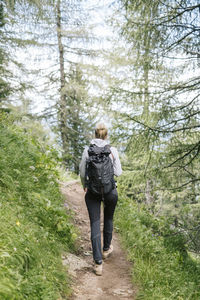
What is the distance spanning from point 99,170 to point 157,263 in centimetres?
189

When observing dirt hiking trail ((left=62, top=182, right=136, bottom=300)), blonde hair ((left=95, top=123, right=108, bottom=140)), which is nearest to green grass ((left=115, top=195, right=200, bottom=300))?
dirt hiking trail ((left=62, top=182, right=136, bottom=300))

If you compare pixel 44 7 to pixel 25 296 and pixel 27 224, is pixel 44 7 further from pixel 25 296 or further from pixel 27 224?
pixel 25 296

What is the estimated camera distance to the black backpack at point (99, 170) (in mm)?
3910

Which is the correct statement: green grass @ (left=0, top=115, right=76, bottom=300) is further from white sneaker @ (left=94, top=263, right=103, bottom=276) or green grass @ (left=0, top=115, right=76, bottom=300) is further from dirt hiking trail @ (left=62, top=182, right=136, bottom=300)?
white sneaker @ (left=94, top=263, right=103, bottom=276)

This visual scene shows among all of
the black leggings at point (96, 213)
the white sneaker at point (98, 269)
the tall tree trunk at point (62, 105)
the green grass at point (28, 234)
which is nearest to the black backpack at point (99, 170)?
the black leggings at point (96, 213)

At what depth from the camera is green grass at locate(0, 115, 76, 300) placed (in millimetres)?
2586

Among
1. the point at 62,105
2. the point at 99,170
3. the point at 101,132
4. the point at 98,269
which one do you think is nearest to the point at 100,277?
the point at 98,269

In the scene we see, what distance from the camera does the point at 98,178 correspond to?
3904mm

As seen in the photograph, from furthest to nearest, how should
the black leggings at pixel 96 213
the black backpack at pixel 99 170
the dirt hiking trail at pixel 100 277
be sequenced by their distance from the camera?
the black leggings at pixel 96 213, the black backpack at pixel 99 170, the dirt hiking trail at pixel 100 277

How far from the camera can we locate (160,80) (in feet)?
20.3

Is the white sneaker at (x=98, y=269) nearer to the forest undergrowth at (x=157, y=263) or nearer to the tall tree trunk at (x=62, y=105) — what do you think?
the forest undergrowth at (x=157, y=263)

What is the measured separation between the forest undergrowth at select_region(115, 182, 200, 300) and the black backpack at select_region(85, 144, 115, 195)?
1.40 m

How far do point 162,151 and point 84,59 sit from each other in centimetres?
1007

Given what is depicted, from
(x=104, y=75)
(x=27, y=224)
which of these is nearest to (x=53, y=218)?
(x=27, y=224)
